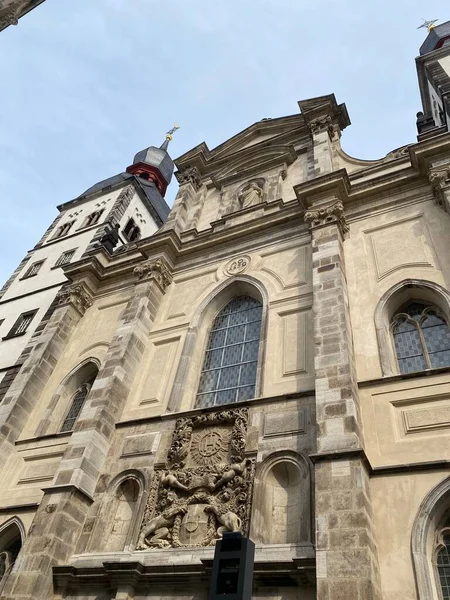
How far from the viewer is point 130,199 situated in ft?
86.0

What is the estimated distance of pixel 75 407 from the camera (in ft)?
40.4

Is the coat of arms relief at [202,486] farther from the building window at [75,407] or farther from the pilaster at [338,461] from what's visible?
the building window at [75,407]

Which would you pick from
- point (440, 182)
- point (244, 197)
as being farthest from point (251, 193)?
point (440, 182)

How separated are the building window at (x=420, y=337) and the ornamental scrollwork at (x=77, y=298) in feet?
31.5

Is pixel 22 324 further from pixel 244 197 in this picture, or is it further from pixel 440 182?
pixel 440 182

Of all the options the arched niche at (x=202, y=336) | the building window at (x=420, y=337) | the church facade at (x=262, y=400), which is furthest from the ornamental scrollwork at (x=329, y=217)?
the building window at (x=420, y=337)

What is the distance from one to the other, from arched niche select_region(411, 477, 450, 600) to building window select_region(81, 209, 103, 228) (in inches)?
824

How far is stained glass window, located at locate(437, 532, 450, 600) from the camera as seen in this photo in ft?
19.2

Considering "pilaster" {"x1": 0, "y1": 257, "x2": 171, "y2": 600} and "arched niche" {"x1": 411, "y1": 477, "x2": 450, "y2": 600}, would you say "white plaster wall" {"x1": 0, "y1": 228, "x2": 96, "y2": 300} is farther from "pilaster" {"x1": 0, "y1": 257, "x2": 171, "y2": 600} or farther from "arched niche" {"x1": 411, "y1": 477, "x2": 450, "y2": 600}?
"arched niche" {"x1": 411, "y1": 477, "x2": 450, "y2": 600}

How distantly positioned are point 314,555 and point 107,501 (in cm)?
433

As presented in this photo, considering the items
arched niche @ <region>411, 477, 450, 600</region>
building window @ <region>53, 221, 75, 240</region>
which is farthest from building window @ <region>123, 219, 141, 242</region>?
arched niche @ <region>411, 477, 450, 600</region>

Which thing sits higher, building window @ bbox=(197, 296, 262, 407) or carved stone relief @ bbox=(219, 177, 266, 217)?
carved stone relief @ bbox=(219, 177, 266, 217)

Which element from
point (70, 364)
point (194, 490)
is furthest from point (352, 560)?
point (70, 364)

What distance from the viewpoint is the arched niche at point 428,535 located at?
229 inches
